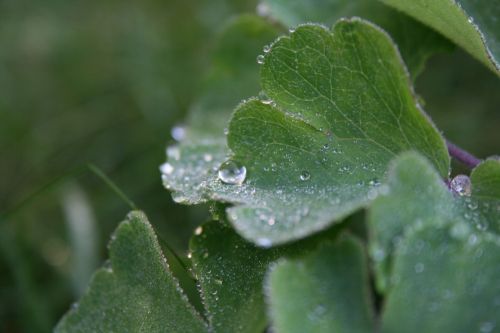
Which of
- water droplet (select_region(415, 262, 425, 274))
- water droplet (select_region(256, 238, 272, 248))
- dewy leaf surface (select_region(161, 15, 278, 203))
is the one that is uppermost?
water droplet (select_region(415, 262, 425, 274))

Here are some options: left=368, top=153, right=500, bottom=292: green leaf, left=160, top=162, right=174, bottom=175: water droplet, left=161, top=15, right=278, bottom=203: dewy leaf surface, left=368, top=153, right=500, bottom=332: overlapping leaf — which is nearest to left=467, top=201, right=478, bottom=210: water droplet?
left=368, top=153, right=500, bottom=292: green leaf

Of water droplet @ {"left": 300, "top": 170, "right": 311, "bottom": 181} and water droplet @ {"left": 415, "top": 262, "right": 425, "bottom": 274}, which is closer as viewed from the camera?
water droplet @ {"left": 415, "top": 262, "right": 425, "bottom": 274}

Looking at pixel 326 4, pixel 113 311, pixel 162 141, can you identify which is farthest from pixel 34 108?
pixel 113 311

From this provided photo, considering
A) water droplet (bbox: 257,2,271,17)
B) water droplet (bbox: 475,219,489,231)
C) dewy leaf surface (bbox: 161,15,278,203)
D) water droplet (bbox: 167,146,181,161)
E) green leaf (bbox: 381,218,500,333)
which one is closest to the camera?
green leaf (bbox: 381,218,500,333)

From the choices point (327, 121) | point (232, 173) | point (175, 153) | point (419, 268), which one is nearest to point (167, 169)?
point (175, 153)

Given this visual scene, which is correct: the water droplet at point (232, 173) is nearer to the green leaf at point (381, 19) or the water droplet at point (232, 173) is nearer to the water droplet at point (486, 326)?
the water droplet at point (486, 326)

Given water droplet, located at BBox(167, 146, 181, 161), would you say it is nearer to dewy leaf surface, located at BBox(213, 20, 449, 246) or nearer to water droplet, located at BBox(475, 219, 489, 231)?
dewy leaf surface, located at BBox(213, 20, 449, 246)

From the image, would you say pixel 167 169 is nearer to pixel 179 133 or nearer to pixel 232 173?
pixel 232 173
